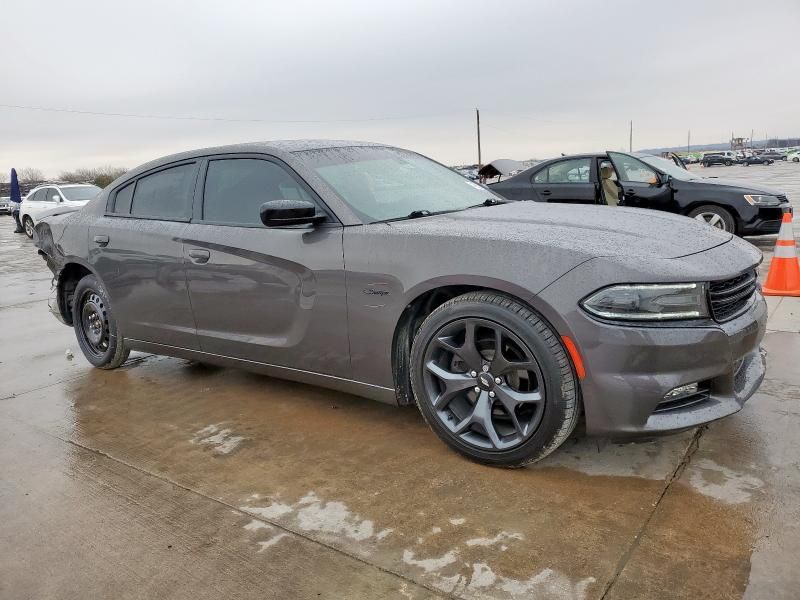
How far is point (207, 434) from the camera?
353 cm

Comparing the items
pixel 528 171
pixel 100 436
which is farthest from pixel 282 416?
pixel 528 171

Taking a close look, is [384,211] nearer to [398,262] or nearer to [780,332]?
[398,262]

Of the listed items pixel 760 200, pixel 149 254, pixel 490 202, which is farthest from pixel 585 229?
pixel 760 200

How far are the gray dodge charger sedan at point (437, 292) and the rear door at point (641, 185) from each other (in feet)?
18.4

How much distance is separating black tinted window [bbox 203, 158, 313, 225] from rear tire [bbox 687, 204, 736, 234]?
699 cm

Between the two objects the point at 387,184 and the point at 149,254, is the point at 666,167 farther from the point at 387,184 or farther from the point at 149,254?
the point at 149,254

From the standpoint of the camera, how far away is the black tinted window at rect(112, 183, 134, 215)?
4.47m

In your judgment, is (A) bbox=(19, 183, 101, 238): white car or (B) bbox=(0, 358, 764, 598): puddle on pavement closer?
(B) bbox=(0, 358, 764, 598): puddle on pavement

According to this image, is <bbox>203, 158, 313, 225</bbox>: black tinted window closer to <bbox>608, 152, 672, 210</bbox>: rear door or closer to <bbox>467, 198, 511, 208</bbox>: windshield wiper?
<bbox>467, 198, 511, 208</bbox>: windshield wiper

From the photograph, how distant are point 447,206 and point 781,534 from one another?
2.17 metres

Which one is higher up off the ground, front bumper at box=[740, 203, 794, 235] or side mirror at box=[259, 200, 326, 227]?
side mirror at box=[259, 200, 326, 227]

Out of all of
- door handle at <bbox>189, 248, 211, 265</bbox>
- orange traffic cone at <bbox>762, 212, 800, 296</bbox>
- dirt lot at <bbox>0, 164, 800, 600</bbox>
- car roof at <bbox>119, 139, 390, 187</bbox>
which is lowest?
dirt lot at <bbox>0, 164, 800, 600</bbox>

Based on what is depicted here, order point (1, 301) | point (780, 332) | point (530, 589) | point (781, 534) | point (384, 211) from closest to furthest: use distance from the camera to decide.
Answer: point (530, 589) → point (781, 534) → point (384, 211) → point (780, 332) → point (1, 301)

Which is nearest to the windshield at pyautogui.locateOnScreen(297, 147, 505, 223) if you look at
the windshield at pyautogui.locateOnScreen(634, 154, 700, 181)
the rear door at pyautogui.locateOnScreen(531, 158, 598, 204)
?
the rear door at pyautogui.locateOnScreen(531, 158, 598, 204)
